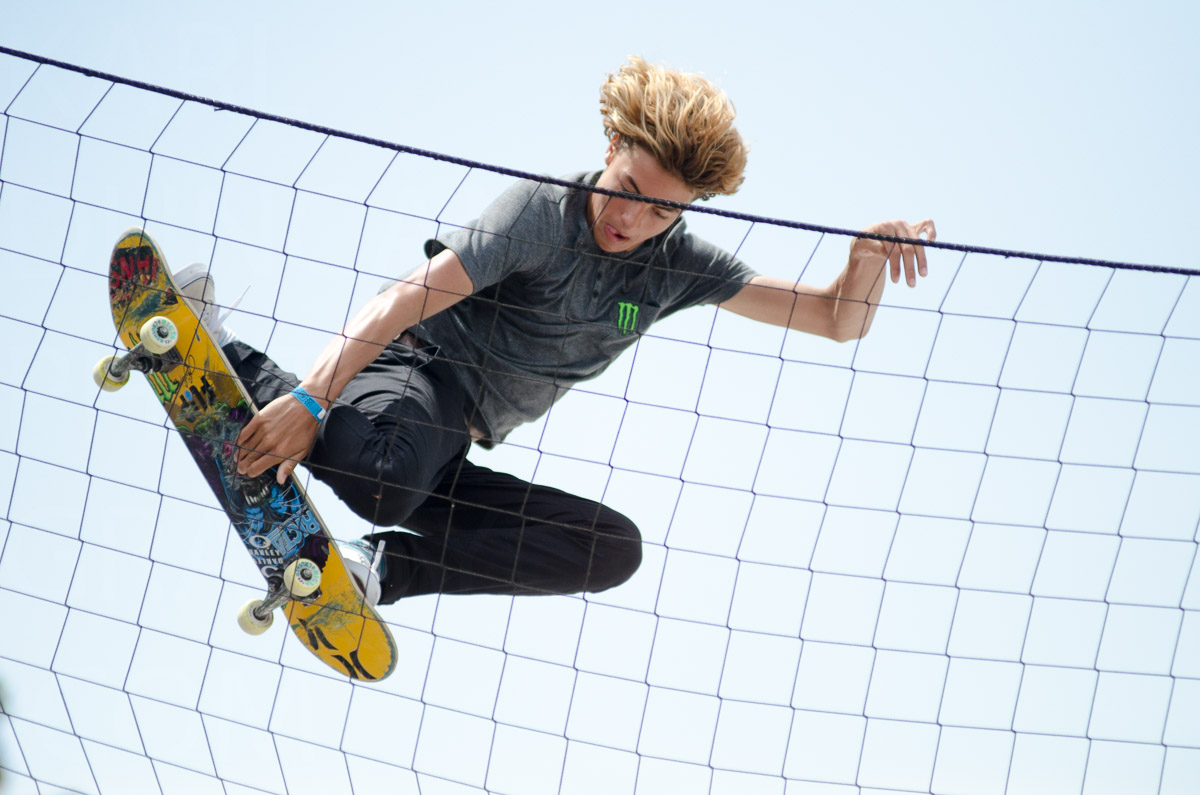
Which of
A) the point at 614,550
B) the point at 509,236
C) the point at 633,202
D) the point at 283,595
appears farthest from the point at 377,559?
the point at 633,202

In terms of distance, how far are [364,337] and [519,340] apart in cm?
33

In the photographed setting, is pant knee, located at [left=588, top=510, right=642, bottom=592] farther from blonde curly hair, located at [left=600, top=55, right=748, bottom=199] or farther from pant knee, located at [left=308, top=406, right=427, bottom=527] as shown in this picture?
blonde curly hair, located at [left=600, top=55, right=748, bottom=199]

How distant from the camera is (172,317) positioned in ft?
7.17

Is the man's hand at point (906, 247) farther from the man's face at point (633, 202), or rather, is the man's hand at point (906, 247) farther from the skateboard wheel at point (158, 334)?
the skateboard wheel at point (158, 334)

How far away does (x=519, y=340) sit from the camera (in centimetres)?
215

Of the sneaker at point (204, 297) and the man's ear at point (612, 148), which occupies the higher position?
the man's ear at point (612, 148)

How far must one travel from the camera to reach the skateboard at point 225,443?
7.12 feet

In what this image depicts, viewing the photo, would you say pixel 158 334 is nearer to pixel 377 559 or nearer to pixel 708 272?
pixel 377 559

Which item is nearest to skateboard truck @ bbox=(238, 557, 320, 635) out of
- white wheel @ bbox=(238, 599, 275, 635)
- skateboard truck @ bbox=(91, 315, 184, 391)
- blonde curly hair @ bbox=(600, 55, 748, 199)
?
white wheel @ bbox=(238, 599, 275, 635)

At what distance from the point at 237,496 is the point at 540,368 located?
2.17 ft

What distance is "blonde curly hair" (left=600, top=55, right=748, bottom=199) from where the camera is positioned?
1.95m

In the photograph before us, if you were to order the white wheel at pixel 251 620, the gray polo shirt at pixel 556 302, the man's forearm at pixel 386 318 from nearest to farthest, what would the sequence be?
the man's forearm at pixel 386 318
the gray polo shirt at pixel 556 302
the white wheel at pixel 251 620

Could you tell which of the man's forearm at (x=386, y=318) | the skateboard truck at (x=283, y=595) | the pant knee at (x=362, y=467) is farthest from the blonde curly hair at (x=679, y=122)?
the skateboard truck at (x=283, y=595)

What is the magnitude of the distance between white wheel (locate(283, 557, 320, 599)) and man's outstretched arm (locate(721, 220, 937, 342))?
989mm
